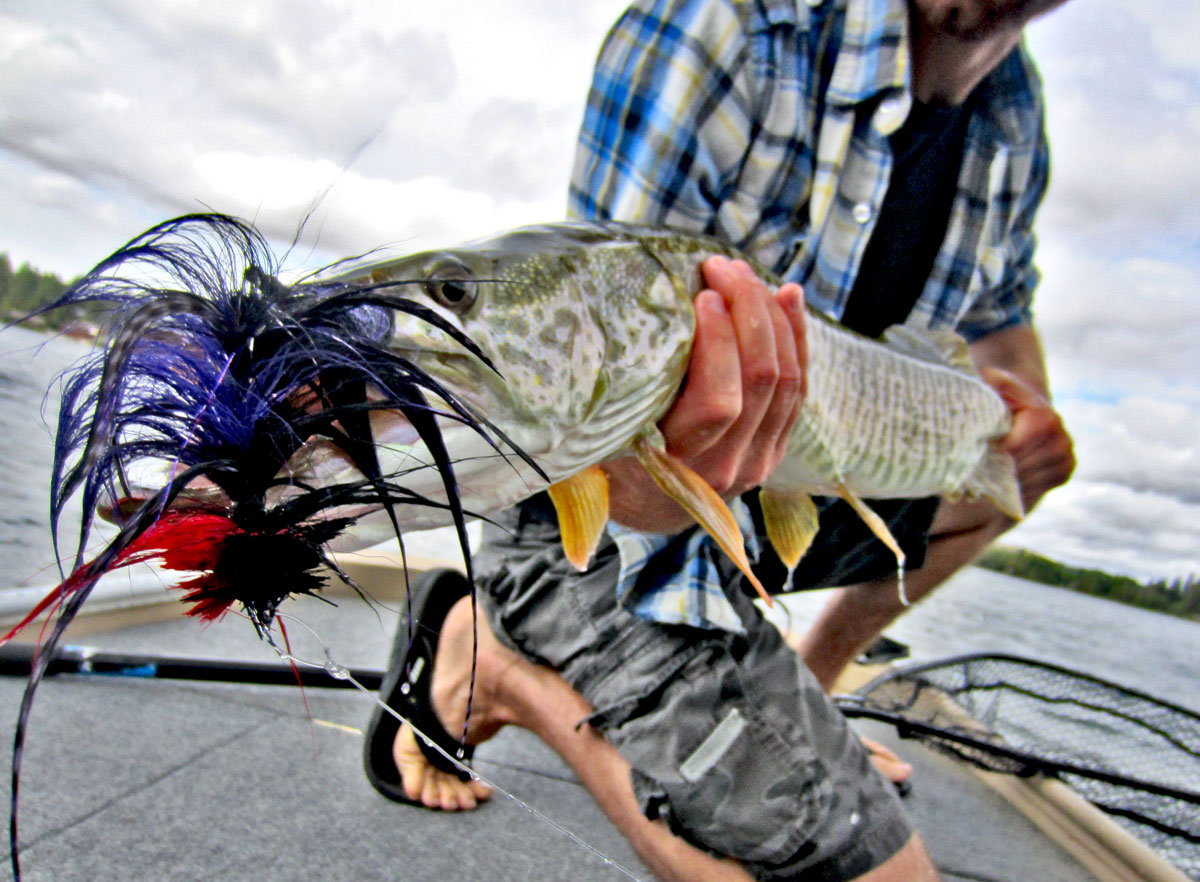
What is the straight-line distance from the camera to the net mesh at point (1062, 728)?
5.20ft

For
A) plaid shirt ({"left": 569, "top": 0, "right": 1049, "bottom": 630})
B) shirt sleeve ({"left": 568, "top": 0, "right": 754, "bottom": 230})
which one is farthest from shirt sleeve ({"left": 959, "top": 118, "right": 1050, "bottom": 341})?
shirt sleeve ({"left": 568, "top": 0, "right": 754, "bottom": 230})

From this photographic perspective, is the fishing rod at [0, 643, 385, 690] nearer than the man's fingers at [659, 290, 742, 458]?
No

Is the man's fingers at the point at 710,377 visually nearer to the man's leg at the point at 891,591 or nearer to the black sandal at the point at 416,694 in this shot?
the black sandal at the point at 416,694

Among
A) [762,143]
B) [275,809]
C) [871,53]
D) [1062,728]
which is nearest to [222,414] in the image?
[275,809]

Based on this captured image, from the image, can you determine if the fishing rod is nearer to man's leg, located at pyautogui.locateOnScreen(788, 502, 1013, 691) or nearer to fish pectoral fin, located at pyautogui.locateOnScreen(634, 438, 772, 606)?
fish pectoral fin, located at pyautogui.locateOnScreen(634, 438, 772, 606)

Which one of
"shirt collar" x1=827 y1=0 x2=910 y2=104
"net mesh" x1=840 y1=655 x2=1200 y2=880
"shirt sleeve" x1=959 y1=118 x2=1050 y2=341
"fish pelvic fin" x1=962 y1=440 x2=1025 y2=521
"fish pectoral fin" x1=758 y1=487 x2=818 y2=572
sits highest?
"shirt collar" x1=827 y1=0 x2=910 y2=104

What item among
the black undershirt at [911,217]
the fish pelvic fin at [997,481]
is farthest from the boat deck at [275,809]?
the black undershirt at [911,217]

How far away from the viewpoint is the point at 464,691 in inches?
52.8

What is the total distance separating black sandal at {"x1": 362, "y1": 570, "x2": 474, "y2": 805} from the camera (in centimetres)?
123

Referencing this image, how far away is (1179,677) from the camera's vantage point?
25.0 feet

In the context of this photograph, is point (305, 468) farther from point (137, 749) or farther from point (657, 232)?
point (137, 749)

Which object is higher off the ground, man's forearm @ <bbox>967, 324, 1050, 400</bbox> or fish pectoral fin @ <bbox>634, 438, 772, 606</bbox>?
man's forearm @ <bbox>967, 324, 1050, 400</bbox>

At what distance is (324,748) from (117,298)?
112cm

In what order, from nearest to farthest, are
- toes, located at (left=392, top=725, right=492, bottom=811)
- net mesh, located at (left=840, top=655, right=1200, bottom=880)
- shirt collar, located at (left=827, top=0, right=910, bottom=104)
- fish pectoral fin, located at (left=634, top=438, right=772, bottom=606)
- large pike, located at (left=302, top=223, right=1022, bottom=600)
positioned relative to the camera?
large pike, located at (left=302, top=223, right=1022, bottom=600) → fish pectoral fin, located at (left=634, top=438, right=772, bottom=606) → toes, located at (left=392, top=725, right=492, bottom=811) → shirt collar, located at (left=827, top=0, right=910, bottom=104) → net mesh, located at (left=840, top=655, right=1200, bottom=880)
